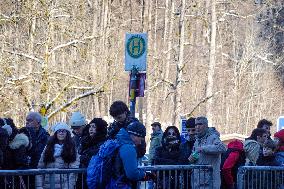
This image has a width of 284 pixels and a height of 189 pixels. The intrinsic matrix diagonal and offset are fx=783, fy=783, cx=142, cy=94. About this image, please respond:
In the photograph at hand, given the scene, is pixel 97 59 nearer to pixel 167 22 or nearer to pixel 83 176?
pixel 167 22

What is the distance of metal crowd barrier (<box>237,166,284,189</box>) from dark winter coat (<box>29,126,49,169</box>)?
9.02 feet

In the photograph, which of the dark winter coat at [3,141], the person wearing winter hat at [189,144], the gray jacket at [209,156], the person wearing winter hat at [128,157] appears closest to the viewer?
the person wearing winter hat at [128,157]

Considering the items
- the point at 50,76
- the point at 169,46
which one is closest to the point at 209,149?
the point at 50,76

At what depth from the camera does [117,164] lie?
823 cm

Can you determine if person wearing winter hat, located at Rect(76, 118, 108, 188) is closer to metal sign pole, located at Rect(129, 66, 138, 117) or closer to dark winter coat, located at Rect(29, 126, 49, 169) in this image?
dark winter coat, located at Rect(29, 126, 49, 169)

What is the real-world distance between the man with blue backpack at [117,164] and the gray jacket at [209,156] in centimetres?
216

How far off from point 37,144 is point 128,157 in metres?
3.09

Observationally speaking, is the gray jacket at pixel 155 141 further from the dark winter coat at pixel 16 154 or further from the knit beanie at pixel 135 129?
the knit beanie at pixel 135 129

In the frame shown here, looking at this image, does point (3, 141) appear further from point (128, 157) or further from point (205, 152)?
point (205, 152)

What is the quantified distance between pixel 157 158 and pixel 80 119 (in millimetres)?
1263

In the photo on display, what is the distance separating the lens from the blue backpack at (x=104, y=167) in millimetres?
8211

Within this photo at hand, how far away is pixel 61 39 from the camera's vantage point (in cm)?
3022

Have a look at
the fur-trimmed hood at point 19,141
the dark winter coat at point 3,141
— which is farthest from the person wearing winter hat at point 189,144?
the dark winter coat at point 3,141

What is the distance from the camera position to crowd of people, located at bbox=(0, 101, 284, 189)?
326 inches
